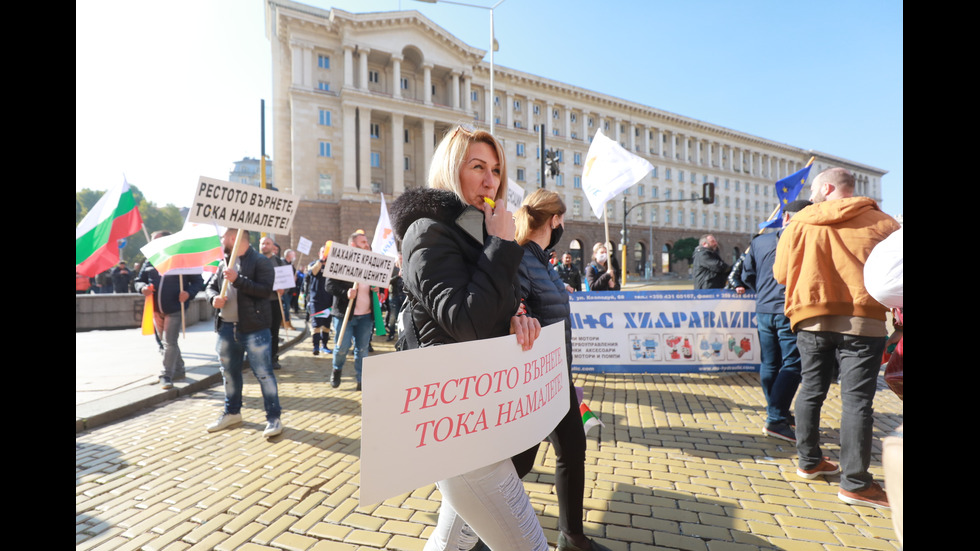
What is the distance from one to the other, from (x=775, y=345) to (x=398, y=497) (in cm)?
343

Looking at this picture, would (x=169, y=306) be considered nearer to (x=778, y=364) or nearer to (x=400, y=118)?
(x=778, y=364)

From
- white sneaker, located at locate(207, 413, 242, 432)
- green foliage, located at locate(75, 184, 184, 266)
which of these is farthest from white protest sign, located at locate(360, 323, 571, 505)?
green foliage, located at locate(75, 184, 184, 266)

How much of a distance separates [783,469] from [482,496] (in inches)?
115

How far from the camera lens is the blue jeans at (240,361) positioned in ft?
14.1

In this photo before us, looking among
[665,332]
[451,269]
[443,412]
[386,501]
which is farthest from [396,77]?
[443,412]

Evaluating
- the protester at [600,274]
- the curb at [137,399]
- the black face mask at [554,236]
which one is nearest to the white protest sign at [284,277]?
the curb at [137,399]

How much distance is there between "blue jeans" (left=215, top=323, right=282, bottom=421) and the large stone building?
25639mm

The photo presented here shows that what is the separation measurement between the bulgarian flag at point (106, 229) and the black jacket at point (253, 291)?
260 cm

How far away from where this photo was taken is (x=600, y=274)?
28.3ft

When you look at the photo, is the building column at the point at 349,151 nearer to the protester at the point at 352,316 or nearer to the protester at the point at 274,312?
the protester at the point at 274,312

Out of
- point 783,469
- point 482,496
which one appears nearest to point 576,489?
point 482,496

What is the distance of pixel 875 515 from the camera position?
2.71 m
